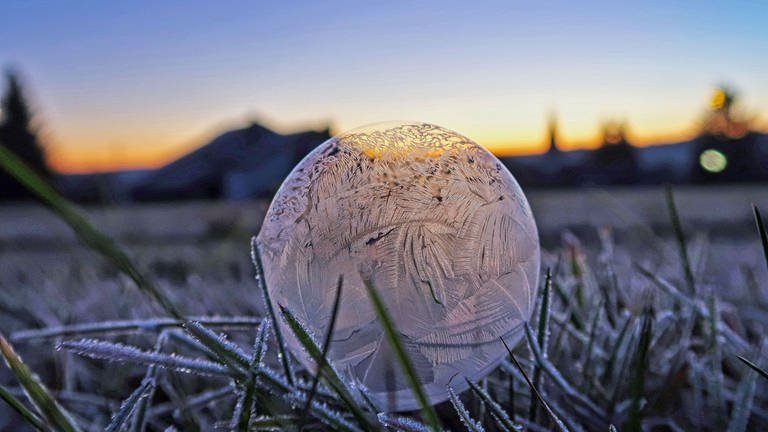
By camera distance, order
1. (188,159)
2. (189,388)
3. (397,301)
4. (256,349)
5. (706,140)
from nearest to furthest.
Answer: (256,349), (397,301), (189,388), (706,140), (188,159)

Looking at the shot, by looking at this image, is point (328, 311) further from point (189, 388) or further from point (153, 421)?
point (189, 388)

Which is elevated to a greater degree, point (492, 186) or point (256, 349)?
point (492, 186)

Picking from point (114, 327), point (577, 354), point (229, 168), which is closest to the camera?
point (114, 327)

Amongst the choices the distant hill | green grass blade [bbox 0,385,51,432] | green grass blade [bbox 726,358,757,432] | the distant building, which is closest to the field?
green grass blade [bbox 726,358,757,432]

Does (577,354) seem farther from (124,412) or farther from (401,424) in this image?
(124,412)

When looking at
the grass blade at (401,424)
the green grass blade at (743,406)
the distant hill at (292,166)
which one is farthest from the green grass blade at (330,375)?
the distant hill at (292,166)

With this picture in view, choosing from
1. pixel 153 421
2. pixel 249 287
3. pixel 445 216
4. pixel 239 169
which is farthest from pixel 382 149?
pixel 239 169

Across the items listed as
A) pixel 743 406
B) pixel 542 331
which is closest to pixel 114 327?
pixel 542 331

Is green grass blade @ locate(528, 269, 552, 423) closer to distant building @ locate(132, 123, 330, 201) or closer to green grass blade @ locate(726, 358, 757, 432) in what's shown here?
green grass blade @ locate(726, 358, 757, 432)
